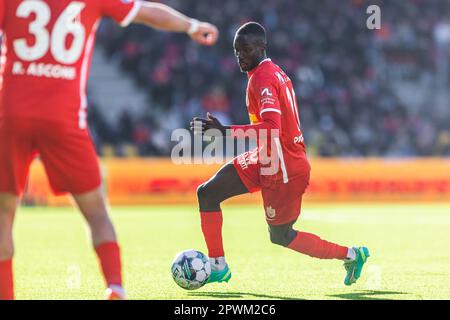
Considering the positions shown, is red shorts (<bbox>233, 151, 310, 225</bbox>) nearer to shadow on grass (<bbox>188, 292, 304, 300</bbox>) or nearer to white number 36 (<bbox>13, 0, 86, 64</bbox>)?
shadow on grass (<bbox>188, 292, 304, 300</bbox>)

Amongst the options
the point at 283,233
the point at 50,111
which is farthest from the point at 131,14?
the point at 283,233

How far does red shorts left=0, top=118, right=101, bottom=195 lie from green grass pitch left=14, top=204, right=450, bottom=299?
6.10ft

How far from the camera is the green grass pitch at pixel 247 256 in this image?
8180 millimetres

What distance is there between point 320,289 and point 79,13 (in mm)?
3550

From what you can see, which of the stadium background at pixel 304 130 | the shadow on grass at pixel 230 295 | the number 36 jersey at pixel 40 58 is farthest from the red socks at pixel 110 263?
the stadium background at pixel 304 130

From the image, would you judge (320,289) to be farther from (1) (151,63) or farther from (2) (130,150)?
(1) (151,63)

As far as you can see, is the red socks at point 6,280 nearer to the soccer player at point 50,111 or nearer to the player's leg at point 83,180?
the soccer player at point 50,111

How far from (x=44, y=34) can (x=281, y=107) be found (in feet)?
9.94

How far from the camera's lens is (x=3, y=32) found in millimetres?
5992

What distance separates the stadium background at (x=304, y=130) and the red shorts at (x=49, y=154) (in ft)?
13.1

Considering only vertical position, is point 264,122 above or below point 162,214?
above

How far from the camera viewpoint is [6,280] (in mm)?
6160

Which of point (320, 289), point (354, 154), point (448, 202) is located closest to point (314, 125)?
point (354, 154)
